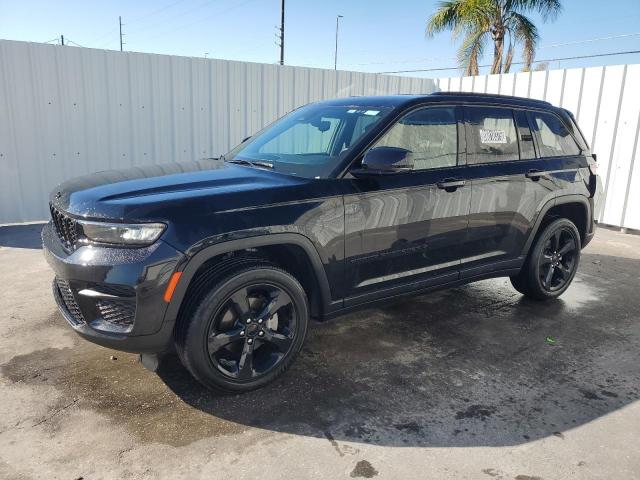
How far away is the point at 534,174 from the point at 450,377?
6.61ft

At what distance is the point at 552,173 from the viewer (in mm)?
4512

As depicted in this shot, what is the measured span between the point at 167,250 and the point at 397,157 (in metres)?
1.51

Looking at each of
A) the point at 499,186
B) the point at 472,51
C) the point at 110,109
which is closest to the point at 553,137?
the point at 499,186

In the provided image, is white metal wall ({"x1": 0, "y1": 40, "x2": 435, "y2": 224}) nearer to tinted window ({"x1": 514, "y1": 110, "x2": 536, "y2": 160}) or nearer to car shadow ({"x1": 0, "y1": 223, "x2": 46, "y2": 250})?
car shadow ({"x1": 0, "y1": 223, "x2": 46, "y2": 250})

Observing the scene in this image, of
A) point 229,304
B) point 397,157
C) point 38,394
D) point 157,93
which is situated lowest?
point 38,394

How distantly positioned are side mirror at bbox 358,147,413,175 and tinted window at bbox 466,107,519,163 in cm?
102

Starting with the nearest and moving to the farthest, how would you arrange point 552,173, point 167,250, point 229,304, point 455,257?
point 167,250 < point 229,304 < point 455,257 < point 552,173

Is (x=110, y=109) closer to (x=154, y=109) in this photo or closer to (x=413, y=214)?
(x=154, y=109)

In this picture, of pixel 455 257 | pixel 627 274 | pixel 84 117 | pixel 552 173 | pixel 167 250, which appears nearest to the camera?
pixel 167 250

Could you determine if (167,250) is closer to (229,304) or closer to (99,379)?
(229,304)

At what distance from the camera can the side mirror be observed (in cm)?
315

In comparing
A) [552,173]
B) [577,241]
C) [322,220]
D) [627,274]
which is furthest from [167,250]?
[627,274]

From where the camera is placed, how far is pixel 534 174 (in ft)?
14.3

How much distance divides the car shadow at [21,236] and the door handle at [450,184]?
5257mm
